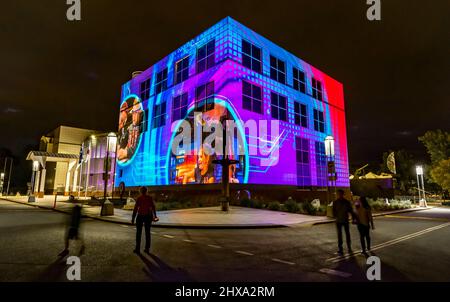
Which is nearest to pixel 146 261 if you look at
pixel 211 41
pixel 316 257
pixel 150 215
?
pixel 150 215

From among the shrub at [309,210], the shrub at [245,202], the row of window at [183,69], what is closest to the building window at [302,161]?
the shrub at [245,202]

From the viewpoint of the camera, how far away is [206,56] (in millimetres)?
31688

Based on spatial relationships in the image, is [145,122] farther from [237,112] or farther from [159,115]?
[237,112]

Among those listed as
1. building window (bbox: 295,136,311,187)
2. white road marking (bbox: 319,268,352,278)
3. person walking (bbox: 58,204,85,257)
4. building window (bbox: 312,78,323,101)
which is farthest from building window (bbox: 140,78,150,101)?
white road marking (bbox: 319,268,352,278)

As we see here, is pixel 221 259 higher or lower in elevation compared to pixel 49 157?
lower

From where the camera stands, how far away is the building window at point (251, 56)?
30375mm

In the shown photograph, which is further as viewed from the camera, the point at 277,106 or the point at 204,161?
the point at 277,106

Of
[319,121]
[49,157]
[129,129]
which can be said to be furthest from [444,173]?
[49,157]

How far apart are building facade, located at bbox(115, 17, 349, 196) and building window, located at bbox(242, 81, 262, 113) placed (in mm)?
120

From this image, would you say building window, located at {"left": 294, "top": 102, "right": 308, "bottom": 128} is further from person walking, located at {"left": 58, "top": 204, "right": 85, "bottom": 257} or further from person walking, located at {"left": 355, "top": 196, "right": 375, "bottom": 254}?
person walking, located at {"left": 58, "top": 204, "right": 85, "bottom": 257}

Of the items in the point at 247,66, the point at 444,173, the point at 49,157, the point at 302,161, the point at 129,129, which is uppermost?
the point at 247,66

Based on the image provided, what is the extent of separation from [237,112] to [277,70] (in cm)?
1096

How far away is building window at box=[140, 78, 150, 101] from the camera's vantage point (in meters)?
41.5
